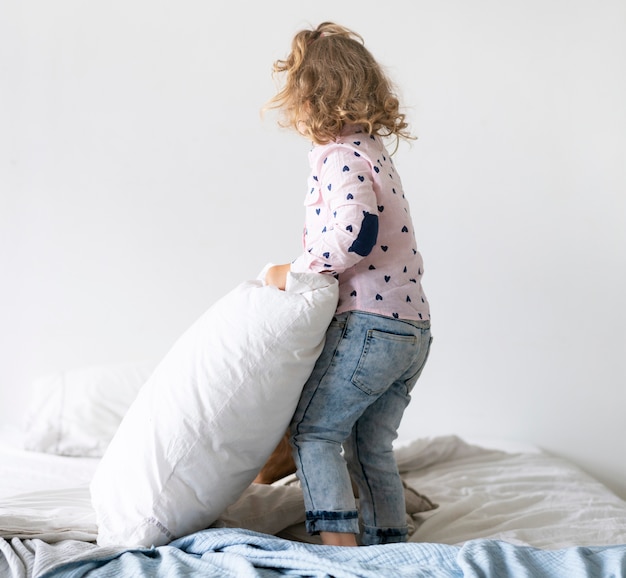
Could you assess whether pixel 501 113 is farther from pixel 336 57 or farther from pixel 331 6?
pixel 336 57

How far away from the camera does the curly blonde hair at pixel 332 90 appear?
4.64ft

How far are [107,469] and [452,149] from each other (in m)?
1.50

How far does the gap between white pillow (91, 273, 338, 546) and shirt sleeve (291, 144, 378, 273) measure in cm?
4

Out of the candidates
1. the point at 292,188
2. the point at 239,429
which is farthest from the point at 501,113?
the point at 239,429

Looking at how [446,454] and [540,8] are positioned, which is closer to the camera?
[446,454]

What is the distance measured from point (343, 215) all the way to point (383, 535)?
588 millimetres

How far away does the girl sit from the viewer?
1354mm

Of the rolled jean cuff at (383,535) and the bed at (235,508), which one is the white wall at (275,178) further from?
the rolled jean cuff at (383,535)

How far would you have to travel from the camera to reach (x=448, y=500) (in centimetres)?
176

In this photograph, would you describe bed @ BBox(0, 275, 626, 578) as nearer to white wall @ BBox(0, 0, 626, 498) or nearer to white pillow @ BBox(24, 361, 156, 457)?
white pillow @ BBox(24, 361, 156, 457)

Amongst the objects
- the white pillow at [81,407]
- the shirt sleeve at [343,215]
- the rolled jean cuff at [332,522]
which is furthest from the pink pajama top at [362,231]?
the white pillow at [81,407]

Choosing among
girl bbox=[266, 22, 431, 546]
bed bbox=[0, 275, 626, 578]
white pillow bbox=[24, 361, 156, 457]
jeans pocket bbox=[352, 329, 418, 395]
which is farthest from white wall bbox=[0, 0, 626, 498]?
jeans pocket bbox=[352, 329, 418, 395]

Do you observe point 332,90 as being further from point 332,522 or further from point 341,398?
point 332,522

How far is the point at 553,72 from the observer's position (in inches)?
93.4
